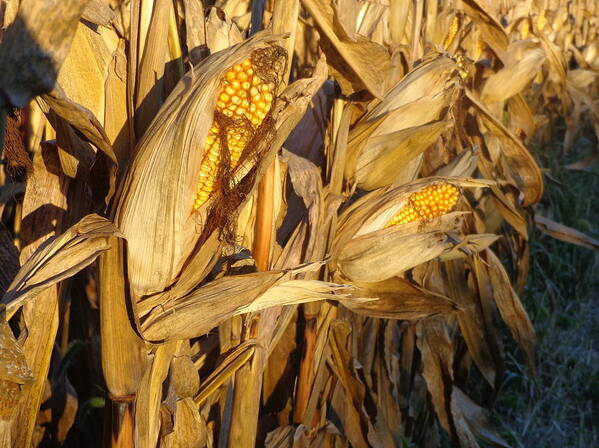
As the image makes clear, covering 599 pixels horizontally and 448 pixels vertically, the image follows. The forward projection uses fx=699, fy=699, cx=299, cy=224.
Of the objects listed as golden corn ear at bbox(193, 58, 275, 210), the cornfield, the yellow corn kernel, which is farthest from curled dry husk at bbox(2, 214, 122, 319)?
the yellow corn kernel

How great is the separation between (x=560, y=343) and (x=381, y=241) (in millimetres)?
1995

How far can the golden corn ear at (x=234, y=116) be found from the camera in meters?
0.96

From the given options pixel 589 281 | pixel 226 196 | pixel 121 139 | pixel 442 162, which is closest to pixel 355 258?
pixel 226 196

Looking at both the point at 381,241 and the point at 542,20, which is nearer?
the point at 381,241

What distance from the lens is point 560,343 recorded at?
314 centimetres

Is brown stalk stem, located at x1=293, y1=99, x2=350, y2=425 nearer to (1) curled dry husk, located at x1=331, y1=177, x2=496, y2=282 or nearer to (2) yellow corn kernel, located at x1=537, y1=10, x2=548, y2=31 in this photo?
(1) curled dry husk, located at x1=331, y1=177, x2=496, y2=282

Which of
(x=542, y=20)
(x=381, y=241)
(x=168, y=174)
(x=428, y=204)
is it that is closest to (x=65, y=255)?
(x=168, y=174)

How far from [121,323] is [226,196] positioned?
23 centimetres

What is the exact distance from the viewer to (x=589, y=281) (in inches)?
143

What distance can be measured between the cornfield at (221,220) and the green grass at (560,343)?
0.58 meters

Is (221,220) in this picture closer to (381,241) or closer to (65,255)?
(65,255)

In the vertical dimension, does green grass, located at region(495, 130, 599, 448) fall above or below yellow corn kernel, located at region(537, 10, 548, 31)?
below

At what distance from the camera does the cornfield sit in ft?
3.05

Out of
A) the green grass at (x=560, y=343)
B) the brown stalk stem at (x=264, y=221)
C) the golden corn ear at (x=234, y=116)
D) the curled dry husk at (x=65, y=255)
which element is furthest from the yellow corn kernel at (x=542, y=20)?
the curled dry husk at (x=65, y=255)
